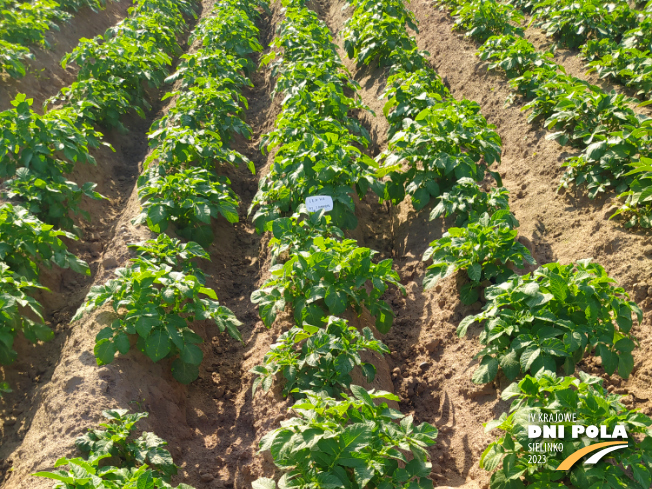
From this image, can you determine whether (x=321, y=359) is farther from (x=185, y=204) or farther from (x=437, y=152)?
(x=437, y=152)

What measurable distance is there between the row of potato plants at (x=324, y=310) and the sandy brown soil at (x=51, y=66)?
145 inches

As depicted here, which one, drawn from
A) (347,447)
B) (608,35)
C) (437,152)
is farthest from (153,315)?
(608,35)

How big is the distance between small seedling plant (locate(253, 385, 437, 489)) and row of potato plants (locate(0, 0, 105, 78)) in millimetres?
6484

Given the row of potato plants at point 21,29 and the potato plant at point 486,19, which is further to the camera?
the potato plant at point 486,19

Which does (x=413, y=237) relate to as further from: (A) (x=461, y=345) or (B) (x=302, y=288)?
(B) (x=302, y=288)

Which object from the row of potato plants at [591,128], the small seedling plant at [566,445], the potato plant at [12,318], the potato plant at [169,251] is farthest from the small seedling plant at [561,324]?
the potato plant at [12,318]

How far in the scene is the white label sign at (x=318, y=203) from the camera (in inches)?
149

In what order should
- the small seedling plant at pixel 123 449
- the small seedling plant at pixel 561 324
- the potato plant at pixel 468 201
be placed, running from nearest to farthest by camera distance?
the small seedling plant at pixel 123 449 < the small seedling plant at pixel 561 324 < the potato plant at pixel 468 201

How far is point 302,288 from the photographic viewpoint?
3148 millimetres

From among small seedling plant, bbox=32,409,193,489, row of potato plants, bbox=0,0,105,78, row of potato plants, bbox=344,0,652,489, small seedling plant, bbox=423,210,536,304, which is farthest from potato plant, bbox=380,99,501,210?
row of potato plants, bbox=0,0,105,78

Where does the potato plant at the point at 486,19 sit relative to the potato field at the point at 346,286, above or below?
above

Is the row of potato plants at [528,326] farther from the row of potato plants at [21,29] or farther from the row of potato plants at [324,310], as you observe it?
the row of potato plants at [21,29]

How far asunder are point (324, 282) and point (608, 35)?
556 centimetres

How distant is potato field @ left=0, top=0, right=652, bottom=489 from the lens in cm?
218
